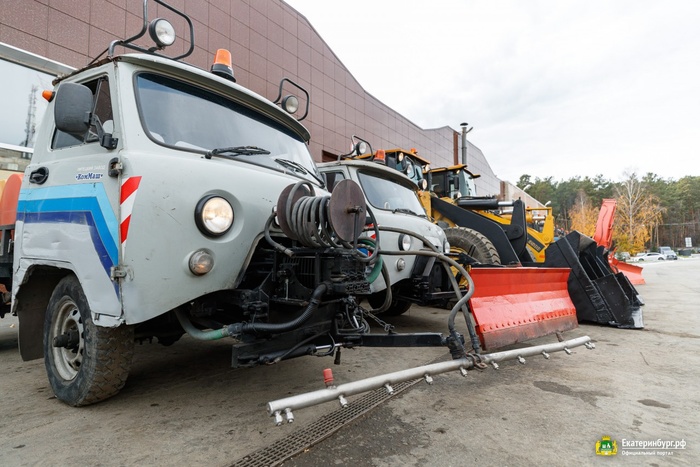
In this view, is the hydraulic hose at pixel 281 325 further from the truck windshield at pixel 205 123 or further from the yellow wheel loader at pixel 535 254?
the yellow wheel loader at pixel 535 254

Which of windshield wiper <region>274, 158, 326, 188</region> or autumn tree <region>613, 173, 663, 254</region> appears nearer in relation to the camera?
windshield wiper <region>274, 158, 326, 188</region>

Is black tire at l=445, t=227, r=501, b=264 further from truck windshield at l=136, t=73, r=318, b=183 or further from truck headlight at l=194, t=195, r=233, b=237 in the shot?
truck headlight at l=194, t=195, r=233, b=237

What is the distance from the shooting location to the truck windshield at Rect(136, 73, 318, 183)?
108 inches

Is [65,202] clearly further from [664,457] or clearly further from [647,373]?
[647,373]

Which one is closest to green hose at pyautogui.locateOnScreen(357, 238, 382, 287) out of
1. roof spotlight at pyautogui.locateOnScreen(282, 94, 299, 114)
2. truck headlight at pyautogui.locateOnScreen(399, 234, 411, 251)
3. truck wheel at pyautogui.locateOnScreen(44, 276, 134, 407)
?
truck headlight at pyautogui.locateOnScreen(399, 234, 411, 251)

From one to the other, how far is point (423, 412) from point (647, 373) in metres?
2.57

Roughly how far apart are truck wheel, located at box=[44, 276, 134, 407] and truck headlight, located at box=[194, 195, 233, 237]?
91cm

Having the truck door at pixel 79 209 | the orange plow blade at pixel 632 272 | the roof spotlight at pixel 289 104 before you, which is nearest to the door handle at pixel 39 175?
the truck door at pixel 79 209

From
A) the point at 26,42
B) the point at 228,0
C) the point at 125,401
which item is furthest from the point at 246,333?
the point at 228,0

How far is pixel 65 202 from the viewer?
2.83 meters

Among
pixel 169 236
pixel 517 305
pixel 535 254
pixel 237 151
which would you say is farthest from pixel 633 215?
pixel 169 236

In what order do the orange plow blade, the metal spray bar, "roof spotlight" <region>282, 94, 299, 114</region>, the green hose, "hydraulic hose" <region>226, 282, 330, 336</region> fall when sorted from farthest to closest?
1. the orange plow blade
2. "roof spotlight" <region>282, 94, 299, 114</region>
3. the green hose
4. "hydraulic hose" <region>226, 282, 330, 336</region>
5. the metal spray bar

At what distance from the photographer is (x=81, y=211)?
2.66 m
